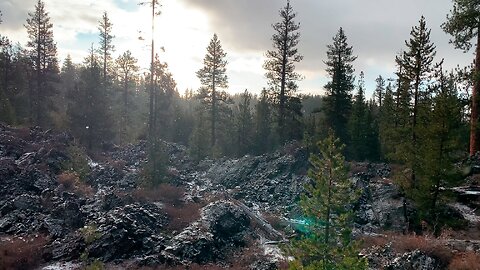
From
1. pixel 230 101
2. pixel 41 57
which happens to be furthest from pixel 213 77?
pixel 41 57

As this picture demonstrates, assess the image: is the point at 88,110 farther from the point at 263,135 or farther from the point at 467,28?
the point at 467,28

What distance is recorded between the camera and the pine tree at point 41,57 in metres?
40.5

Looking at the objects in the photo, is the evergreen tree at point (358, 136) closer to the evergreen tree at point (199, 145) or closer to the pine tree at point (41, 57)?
the evergreen tree at point (199, 145)

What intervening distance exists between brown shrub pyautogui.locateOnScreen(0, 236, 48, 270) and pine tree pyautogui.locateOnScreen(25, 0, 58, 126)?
27.3 meters

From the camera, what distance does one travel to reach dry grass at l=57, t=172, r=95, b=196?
23.5 metres

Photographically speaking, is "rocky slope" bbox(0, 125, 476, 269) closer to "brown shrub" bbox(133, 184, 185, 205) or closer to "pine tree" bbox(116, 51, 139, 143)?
"brown shrub" bbox(133, 184, 185, 205)

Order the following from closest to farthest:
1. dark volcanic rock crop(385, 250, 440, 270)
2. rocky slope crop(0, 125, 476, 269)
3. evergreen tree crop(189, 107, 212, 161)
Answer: dark volcanic rock crop(385, 250, 440, 270)
rocky slope crop(0, 125, 476, 269)
evergreen tree crop(189, 107, 212, 161)

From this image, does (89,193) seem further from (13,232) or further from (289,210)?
(289,210)

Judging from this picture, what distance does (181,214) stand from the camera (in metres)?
22.0

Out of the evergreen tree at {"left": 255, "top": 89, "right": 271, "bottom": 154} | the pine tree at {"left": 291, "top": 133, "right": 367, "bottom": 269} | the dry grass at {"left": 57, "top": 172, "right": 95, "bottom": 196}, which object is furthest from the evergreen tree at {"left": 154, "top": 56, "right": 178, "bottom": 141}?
the pine tree at {"left": 291, "top": 133, "right": 367, "bottom": 269}

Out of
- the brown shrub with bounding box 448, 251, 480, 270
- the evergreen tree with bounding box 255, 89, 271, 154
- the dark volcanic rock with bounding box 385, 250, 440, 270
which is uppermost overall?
the evergreen tree with bounding box 255, 89, 271, 154

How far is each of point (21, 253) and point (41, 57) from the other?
32300mm

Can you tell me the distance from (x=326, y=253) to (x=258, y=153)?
3066 cm

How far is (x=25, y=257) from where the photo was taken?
613 inches
